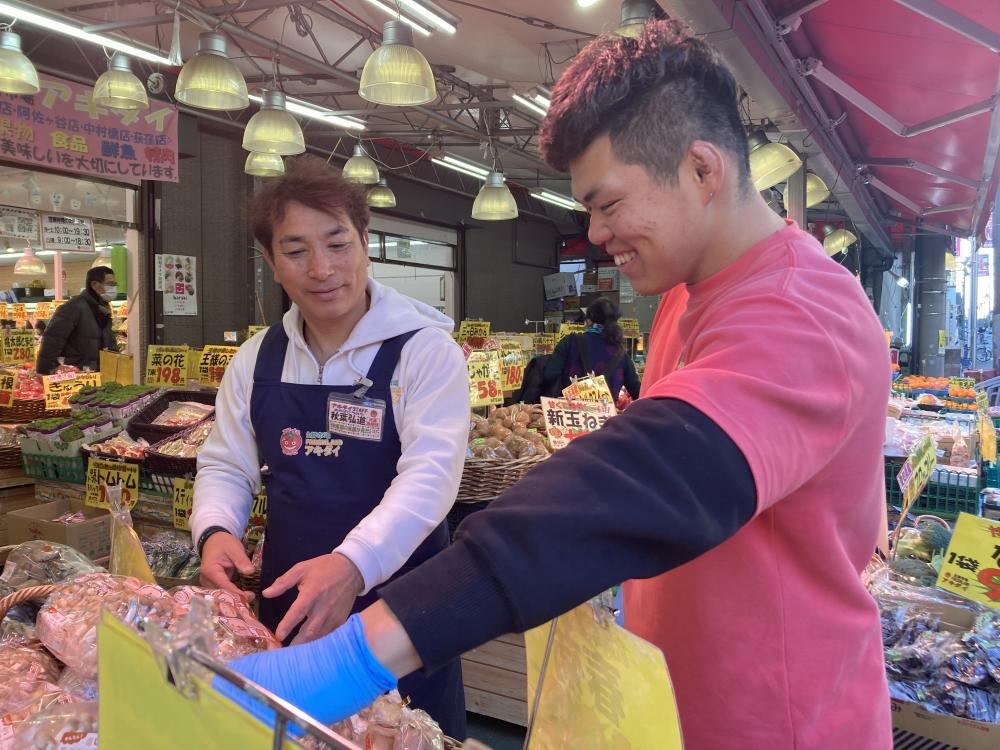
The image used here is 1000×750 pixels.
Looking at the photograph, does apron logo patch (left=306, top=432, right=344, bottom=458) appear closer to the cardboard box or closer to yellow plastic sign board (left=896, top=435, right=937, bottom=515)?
the cardboard box

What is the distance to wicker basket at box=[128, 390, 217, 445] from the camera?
10.8ft

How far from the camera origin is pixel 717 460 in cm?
64

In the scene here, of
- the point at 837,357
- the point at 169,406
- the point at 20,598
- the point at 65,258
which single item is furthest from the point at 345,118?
the point at 65,258

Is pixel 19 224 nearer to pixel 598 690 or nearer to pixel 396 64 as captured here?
Answer: pixel 396 64

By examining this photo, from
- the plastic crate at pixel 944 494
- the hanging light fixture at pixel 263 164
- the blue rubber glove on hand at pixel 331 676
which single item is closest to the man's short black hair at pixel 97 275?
the hanging light fixture at pixel 263 164

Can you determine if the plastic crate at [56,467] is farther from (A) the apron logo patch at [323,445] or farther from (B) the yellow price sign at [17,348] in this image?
(B) the yellow price sign at [17,348]

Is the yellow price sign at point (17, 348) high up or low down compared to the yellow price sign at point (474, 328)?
down

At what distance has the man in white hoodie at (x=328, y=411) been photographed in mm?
1667

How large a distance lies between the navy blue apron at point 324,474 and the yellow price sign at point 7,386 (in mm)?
3638

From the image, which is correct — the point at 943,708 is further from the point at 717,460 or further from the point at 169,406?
the point at 169,406

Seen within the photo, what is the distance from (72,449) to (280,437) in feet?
6.76

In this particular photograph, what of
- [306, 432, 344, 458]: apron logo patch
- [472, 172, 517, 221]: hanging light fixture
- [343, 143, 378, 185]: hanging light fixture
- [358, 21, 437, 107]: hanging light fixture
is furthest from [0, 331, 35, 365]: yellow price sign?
[306, 432, 344, 458]: apron logo patch

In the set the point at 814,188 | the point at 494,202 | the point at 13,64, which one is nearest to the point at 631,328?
the point at 814,188

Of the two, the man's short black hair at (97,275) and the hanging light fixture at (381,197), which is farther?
the hanging light fixture at (381,197)
